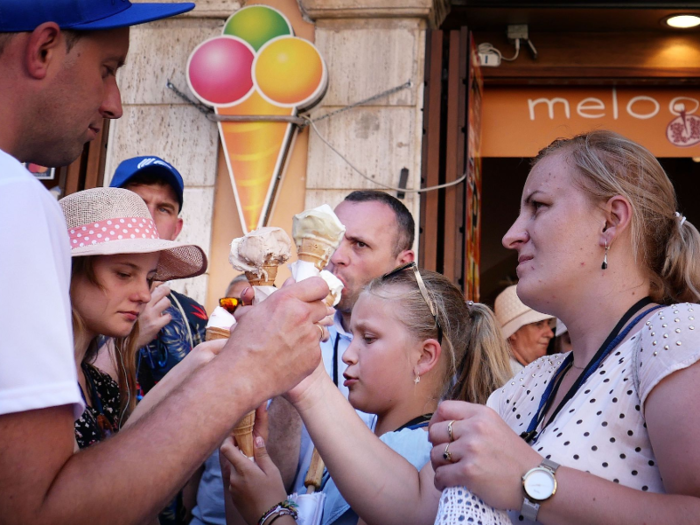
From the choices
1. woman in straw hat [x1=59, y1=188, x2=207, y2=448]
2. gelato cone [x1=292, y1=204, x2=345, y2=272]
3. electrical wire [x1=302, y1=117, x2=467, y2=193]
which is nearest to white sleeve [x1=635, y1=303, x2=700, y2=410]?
gelato cone [x1=292, y1=204, x2=345, y2=272]

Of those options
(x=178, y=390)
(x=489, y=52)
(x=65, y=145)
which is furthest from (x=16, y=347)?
(x=489, y=52)

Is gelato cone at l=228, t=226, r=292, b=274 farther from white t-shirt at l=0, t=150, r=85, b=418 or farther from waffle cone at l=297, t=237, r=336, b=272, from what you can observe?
white t-shirt at l=0, t=150, r=85, b=418

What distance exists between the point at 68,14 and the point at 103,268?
985 mm

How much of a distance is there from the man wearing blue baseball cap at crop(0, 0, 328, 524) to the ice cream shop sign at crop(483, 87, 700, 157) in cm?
397

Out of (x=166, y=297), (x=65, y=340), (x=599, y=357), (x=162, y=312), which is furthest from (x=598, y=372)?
(x=166, y=297)

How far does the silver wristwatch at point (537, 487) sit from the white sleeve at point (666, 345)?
264 millimetres

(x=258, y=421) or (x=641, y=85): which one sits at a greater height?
(x=641, y=85)

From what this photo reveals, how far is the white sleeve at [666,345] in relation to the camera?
148 centimetres

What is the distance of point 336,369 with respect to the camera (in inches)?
124

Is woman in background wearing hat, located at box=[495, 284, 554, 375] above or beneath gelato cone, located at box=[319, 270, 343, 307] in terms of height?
beneath

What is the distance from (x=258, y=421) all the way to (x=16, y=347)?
1.21m

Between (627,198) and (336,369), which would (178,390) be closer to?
(627,198)

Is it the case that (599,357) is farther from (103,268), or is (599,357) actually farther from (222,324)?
(103,268)

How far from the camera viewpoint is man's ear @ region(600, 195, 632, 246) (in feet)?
6.18
